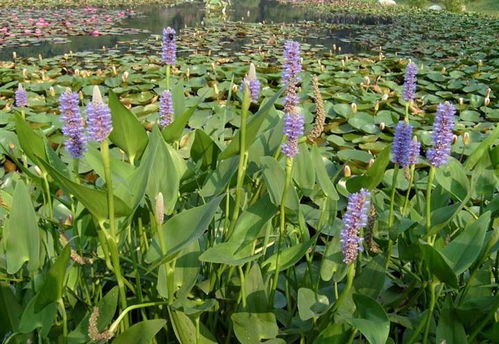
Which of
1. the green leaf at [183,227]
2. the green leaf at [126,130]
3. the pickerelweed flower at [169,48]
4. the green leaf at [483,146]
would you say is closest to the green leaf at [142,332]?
the green leaf at [183,227]

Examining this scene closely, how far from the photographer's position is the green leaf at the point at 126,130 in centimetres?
115

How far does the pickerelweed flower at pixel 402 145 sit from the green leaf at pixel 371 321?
381mm

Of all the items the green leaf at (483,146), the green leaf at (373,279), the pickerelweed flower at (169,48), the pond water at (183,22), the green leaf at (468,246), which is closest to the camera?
the green leaf at (468,246)

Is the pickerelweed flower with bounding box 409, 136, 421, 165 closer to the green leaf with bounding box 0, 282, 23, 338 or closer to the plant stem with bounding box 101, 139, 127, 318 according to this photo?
the plant stem with bounding box 101, 139, 127, 318

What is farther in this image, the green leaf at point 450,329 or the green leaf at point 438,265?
the green leaf at point 450,329

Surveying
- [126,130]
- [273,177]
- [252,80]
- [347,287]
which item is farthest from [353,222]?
[126,130]

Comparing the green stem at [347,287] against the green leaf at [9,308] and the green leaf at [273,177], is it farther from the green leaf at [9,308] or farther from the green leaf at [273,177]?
the green leaf at [9,308]

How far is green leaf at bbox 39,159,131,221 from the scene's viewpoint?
750 mm

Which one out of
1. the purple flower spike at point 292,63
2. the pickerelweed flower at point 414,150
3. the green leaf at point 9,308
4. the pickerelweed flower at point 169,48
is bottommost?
the green leaf at point 9,308

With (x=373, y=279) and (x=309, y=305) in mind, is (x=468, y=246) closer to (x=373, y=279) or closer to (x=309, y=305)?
(x=373, y=279)

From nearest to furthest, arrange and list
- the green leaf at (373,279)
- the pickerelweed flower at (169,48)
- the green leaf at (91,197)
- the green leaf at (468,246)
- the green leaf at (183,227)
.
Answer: the green leaf at (91,197) → the green leaf at (183,227) → the green leaf at (468,246) → the green leaf at (373,279) → the pickerelweed flower at (169,48)

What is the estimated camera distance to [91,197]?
80 cm

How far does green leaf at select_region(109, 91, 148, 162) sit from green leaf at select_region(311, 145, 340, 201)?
0.41m

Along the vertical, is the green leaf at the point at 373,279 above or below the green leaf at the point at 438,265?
below
